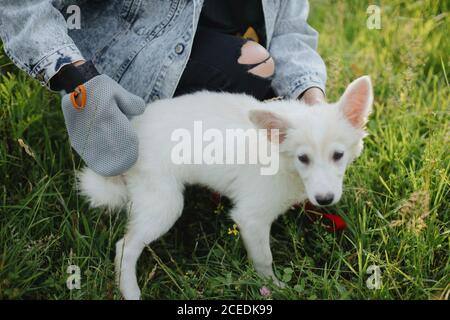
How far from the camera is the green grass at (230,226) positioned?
6.59ft

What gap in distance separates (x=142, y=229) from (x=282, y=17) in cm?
125

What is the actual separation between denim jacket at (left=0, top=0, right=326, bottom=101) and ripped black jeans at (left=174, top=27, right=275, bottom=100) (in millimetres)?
133

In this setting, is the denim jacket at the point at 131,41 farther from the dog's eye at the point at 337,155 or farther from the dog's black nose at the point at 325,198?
the dog's black nose at the point at 325,198

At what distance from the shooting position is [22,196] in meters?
2.41

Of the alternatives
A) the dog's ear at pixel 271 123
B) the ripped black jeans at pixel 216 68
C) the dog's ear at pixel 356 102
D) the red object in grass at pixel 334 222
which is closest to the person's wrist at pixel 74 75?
the ripped black jeans at pixel 216 68

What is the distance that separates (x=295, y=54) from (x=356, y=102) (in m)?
0.64

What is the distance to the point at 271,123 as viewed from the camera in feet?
6.60

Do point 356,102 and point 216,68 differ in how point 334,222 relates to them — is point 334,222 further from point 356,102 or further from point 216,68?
point 216,68

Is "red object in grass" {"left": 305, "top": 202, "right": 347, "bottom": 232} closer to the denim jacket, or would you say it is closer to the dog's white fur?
the dog's white fur

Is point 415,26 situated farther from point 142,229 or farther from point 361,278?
point 142,229

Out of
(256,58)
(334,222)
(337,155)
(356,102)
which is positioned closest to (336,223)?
(334,222)

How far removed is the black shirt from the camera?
8.47 feet

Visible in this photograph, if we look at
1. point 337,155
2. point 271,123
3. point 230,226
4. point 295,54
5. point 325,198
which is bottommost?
point 230,226
